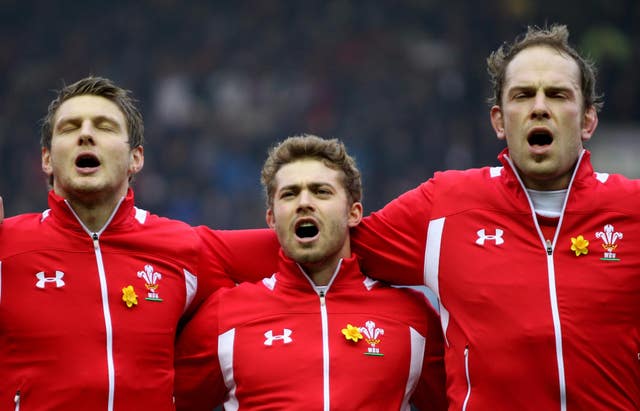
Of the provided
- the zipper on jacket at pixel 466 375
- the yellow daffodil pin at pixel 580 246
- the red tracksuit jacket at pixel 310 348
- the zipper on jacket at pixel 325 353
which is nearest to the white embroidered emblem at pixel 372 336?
the red tracksuit jacket at pixel 310 348

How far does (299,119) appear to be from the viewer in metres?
13.1

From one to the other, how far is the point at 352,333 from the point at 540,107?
3.63 feet

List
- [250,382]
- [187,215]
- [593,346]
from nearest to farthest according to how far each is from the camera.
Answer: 1. [593,346]
2. [250,382]
3. [187,215]

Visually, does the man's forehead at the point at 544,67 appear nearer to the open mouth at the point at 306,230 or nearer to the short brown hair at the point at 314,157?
the short brown hair at the point at 314,157

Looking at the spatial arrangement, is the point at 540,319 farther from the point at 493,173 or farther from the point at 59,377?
the point at 59,377

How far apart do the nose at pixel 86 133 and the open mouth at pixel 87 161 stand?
0.05 metres

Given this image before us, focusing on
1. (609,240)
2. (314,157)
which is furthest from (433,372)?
(314,157)

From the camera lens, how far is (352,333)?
14.8 ft

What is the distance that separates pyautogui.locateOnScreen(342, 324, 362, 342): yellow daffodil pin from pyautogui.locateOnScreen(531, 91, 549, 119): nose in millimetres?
1050

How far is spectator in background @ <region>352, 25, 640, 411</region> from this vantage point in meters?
4.22

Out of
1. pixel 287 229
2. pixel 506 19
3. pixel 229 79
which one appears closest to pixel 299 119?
pixel 229 79

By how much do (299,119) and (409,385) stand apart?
8696mm

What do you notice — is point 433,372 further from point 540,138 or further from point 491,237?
point 540,138

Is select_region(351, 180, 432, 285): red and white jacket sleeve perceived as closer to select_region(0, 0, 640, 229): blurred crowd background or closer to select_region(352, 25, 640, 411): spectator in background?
select_region(352, 25, 640, 411): spectator in background
